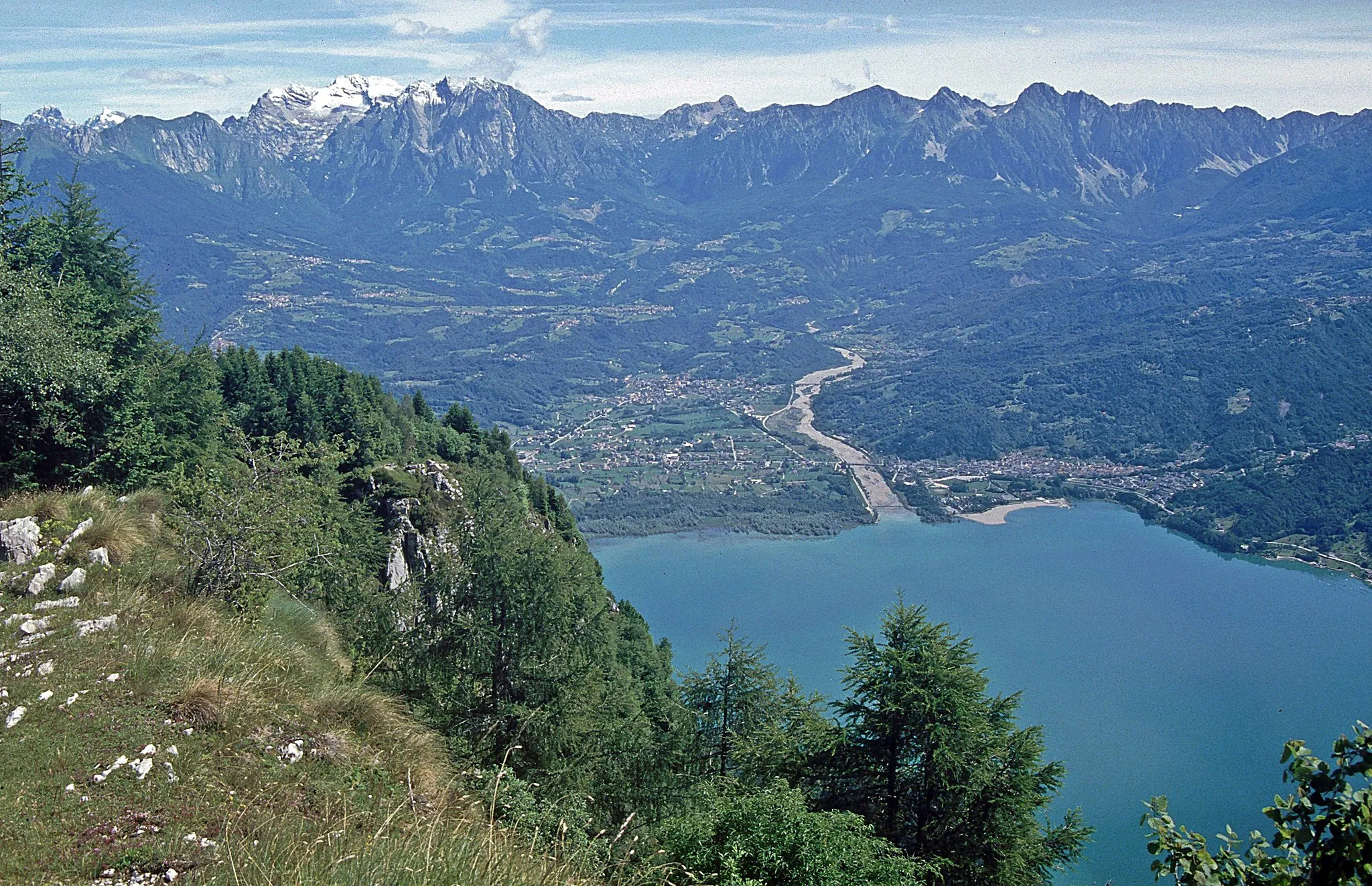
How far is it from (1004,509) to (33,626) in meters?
75.7

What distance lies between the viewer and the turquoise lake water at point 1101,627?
112 feet

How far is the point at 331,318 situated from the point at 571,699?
486 feet

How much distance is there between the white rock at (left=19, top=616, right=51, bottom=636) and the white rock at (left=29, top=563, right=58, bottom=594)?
63 cm

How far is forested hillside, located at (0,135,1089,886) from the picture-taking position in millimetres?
4582

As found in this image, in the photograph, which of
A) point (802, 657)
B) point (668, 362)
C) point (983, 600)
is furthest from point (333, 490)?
point (668, 362)

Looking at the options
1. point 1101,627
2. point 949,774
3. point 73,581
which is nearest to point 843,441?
point 1101,627

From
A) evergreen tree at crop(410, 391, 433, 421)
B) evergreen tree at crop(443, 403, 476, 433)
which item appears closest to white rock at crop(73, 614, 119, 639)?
evergreen tree at crop(410, 391, 433, 421)

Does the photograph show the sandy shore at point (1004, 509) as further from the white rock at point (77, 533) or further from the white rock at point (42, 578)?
the white rock at point (42, 578)

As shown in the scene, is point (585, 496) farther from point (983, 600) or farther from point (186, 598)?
point (186, 598)

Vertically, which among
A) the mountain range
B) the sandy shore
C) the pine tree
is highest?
the pine tree

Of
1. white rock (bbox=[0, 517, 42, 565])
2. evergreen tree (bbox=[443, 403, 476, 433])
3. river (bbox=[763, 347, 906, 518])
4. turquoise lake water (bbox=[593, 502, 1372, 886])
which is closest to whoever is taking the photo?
white rock (bbox=[0, 517, 42, 565])

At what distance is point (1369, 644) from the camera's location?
153 ft

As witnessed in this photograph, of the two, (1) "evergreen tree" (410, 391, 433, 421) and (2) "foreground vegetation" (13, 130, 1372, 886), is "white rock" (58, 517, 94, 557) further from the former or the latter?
(1) "evergreen tree" (410, 391, 433, 421)

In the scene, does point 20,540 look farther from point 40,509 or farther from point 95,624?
point 95,624
